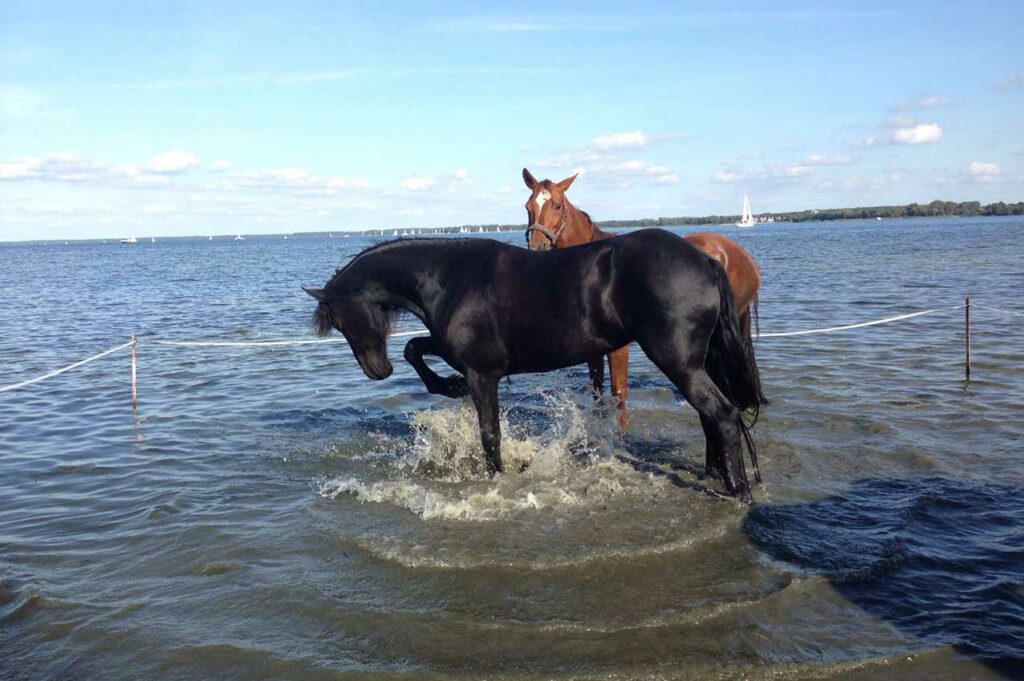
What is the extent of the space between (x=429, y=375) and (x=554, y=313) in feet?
4.94

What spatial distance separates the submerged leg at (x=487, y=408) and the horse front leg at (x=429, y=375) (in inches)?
22.7

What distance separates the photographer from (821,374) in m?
10.1

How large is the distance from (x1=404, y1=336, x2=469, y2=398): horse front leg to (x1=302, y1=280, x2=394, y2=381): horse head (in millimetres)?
239

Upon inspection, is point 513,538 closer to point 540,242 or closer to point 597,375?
point 540,242

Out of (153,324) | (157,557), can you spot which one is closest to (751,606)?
(157,557)

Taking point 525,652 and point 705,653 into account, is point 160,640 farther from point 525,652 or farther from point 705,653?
point 705,653

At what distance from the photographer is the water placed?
358cm

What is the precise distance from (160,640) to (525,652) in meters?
1.90

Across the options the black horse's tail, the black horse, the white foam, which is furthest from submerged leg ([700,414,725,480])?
the white foam

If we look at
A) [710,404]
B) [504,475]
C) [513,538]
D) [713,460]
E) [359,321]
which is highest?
[359,321]

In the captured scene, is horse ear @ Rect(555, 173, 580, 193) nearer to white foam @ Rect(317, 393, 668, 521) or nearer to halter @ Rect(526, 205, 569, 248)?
halter @ Rect(526, 205, 569, 248)

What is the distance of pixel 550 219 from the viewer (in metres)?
7.21

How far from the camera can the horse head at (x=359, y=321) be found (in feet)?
20.1

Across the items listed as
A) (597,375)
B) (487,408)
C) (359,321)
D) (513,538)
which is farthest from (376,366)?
(597,375)
